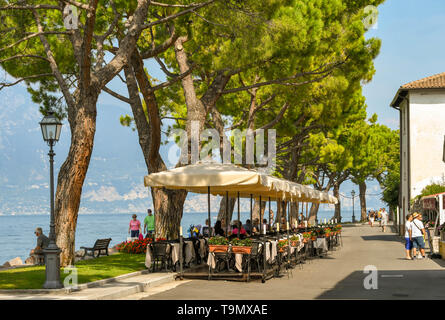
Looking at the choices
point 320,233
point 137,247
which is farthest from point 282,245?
point 320,233

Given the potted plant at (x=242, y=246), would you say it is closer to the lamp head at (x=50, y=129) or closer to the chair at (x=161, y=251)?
the chair at (x=161, y=251)

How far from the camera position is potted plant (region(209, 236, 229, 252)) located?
52.8 feet

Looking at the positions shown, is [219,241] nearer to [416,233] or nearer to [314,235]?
[314,235]

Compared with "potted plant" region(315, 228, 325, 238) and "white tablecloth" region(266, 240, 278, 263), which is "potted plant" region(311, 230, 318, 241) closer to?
"potted plant" region(315, 228, 325, 238)

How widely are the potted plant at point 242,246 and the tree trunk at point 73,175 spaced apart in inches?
163

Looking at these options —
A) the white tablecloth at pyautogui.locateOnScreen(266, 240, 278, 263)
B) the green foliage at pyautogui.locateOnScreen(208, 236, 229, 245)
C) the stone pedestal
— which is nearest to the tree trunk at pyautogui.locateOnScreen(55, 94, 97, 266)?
the green foliage at pyautogui.locateOnScreen(208, 236, 229, 245)

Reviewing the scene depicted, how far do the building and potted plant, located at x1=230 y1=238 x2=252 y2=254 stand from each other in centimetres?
2696

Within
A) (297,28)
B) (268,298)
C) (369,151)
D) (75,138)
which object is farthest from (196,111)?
(369,151)

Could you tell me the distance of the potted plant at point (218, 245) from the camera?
16.1 m

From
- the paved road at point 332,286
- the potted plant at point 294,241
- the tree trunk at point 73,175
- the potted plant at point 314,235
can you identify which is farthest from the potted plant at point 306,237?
the tree trunk at point 73,175

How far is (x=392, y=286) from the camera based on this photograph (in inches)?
569
